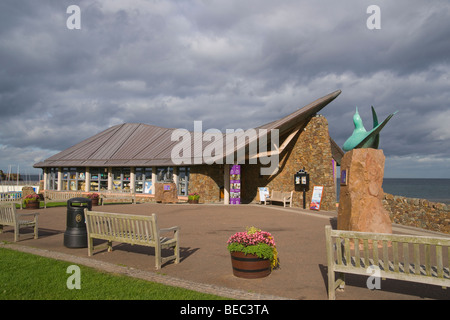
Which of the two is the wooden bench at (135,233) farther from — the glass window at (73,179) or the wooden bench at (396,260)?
the glass window at (73,179)

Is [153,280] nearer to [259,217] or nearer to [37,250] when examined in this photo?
[37,250]

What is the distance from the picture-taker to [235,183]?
736 inches

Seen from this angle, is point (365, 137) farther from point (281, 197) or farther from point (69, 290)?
point (281, 197)

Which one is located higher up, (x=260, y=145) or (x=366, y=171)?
(x=260, y=145)

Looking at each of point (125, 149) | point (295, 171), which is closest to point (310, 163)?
point (295, 171)

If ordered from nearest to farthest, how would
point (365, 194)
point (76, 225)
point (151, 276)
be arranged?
point (151, 276), point (76, 225), point (365, 194)

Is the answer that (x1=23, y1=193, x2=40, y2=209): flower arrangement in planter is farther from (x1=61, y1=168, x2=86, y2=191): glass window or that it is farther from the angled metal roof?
(x1=61, y1=168, x2=86, y2=191): glass window

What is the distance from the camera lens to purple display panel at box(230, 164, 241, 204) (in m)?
18.5

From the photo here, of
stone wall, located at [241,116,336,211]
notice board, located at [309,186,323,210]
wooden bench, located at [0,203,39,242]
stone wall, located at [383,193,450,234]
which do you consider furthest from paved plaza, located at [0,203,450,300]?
stone wall, located at [241,116,336,211]

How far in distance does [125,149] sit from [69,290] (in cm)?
2162

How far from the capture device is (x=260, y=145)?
19.5 m

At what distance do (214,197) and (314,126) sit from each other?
290 inches
